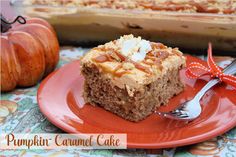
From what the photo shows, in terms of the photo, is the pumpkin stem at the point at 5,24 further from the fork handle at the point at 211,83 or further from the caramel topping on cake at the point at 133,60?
the fork handle at the point at 211,83

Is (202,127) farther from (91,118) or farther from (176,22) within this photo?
(176,22)

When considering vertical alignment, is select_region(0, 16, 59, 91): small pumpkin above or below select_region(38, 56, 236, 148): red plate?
above

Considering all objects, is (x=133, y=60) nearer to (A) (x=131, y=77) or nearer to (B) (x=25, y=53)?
(A) (x=131, y=77)

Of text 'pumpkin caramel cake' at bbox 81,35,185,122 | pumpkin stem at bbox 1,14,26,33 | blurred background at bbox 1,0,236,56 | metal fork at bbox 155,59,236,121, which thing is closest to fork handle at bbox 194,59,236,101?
metal fork at bbox 155,59,236,121

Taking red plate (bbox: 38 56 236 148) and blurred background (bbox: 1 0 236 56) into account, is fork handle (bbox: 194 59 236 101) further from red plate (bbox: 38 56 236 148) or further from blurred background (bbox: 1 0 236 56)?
blurred background (bbox: 1 0 236 56)

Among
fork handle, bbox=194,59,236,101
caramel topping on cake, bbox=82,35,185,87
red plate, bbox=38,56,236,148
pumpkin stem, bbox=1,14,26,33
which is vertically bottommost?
red plate, bbox=38,56,236,148
